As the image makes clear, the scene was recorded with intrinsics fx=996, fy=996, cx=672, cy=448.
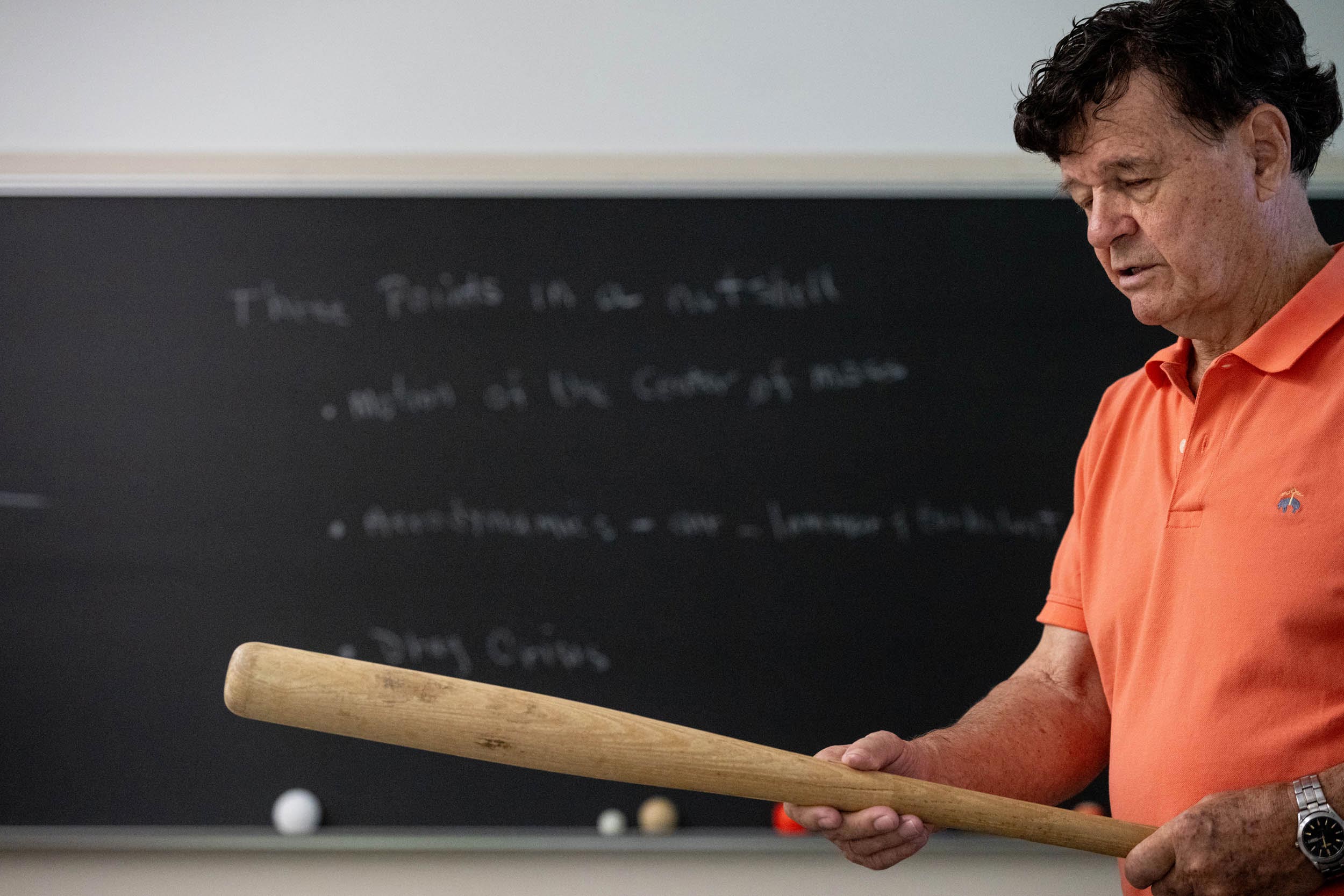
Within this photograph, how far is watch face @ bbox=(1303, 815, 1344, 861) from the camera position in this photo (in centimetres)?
81

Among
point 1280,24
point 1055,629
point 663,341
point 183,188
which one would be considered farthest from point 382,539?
point 1280,24

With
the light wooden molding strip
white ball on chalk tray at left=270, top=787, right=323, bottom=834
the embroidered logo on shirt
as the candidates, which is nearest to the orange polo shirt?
the embroidered logo on shirt

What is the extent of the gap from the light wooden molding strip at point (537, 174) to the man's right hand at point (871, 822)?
3.89 feet

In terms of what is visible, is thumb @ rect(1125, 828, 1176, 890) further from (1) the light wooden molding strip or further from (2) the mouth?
(1) the light wooden molding strip

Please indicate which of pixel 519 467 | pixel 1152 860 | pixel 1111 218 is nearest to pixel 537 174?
pixel 519 467

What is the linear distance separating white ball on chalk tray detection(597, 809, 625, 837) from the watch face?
4.02ft

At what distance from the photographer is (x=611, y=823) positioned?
181 cm

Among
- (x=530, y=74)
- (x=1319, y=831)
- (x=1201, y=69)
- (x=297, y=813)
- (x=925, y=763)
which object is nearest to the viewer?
(x=1319, y=831)

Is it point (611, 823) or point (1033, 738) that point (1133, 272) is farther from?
point (611, 823)

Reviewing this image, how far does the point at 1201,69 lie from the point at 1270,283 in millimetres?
219

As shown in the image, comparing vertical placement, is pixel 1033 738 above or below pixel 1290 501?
below

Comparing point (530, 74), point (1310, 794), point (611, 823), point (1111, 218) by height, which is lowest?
point (611, 823)

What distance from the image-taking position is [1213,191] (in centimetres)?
93

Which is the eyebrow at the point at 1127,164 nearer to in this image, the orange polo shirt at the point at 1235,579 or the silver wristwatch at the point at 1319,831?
the orange polo shirt at the point at 1235,579
